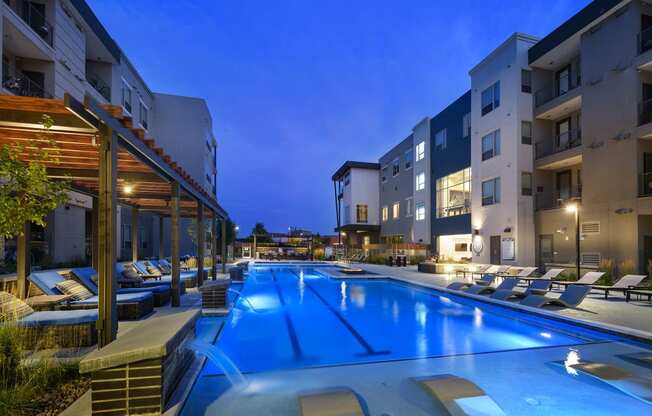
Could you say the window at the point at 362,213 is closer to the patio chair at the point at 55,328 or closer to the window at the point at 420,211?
the window at the point at 420,211

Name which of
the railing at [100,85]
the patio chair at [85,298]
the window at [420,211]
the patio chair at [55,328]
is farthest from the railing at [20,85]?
the window at [420,211]

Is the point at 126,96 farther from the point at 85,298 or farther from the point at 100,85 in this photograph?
the point at 85,298

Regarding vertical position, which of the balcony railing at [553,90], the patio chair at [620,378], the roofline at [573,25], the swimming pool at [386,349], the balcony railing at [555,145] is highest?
the roofline at [573,25]

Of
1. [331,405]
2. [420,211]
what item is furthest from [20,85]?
[420,211]

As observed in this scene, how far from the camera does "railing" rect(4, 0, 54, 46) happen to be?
12.9 metres

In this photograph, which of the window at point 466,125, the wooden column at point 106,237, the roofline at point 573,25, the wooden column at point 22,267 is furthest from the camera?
the window at point 466,125

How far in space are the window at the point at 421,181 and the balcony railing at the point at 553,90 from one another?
9.99 m

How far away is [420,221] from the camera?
87.1ft

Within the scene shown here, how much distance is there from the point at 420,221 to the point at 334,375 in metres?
23.4

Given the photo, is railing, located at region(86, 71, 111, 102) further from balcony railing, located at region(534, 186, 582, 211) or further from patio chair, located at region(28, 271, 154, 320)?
balcony railing, located at region(534, 186, 582, 211)

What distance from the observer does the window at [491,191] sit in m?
18.5

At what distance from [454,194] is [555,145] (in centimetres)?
684

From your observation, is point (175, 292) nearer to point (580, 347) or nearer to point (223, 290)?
point (223, 290)

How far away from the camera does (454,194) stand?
910 inches
